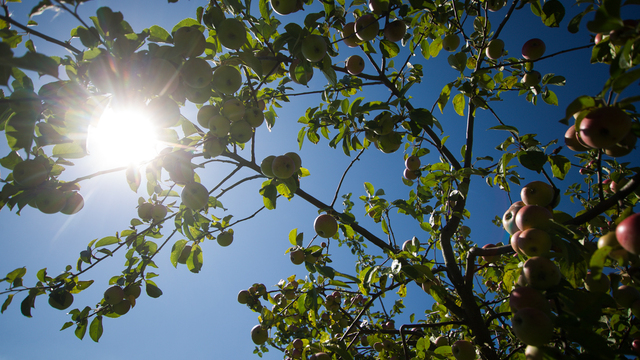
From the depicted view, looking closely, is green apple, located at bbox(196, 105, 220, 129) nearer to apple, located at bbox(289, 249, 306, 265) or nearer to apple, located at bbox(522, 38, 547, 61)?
apple, located at bbox(289, 249, 306, 265)

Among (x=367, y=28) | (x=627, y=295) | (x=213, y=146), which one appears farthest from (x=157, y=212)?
(x=627, y=295)

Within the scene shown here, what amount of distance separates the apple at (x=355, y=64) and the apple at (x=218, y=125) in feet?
5.20

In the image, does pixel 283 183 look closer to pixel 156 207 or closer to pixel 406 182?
pixel 156 207

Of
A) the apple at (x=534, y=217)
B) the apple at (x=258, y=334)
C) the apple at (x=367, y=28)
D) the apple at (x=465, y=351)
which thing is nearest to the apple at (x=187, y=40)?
the apple at (x=367, y=28)

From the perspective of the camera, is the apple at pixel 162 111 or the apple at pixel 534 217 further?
the apple at pixel 162 111

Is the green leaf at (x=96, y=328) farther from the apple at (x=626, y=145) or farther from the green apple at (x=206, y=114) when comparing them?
the apple at (x=626, y=145)

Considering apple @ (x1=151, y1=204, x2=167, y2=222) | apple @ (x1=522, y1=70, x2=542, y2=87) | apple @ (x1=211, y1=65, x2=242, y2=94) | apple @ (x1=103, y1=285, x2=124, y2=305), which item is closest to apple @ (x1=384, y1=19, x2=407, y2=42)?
apple @ (x1=522, y1=70, x2=542, y2=87)

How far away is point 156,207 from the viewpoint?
2656 mm

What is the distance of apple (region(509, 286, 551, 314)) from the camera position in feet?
4.46

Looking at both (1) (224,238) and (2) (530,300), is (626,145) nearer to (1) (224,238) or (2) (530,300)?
(2) (530,300)

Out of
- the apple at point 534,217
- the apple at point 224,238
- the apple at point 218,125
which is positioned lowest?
the apple at point 534,217

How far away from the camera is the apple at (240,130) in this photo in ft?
6.90

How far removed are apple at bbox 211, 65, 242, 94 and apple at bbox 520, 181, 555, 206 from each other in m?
2.29

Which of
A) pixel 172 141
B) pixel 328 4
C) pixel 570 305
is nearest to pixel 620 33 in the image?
pixel 570 305
